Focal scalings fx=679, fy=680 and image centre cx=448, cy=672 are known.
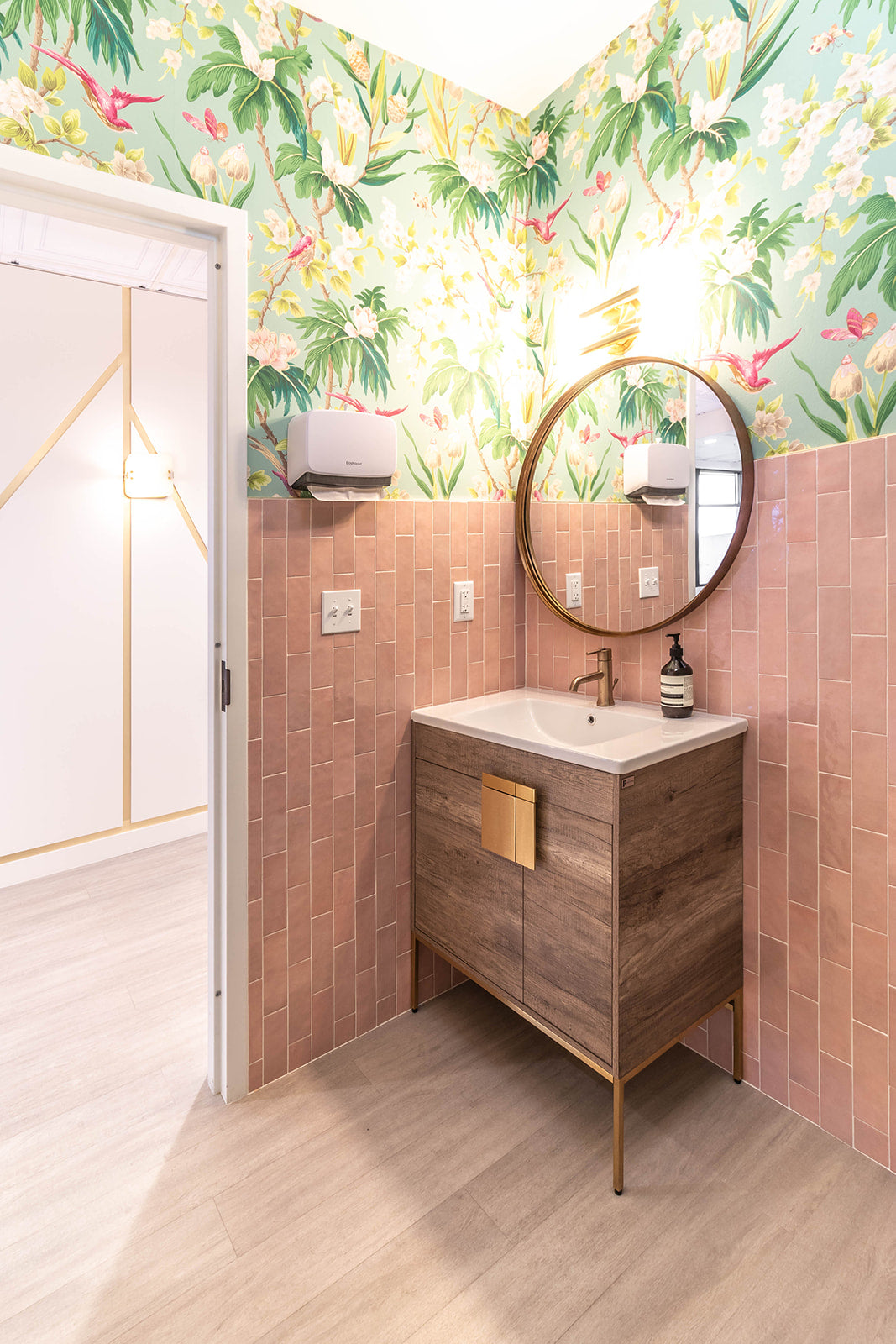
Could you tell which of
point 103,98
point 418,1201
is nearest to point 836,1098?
point 418,1201

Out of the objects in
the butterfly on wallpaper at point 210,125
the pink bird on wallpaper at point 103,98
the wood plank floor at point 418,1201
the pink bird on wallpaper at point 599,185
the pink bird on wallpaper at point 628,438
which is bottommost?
the wood plank floor at point 418,1201

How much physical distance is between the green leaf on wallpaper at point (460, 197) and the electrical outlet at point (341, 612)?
1.13 meters

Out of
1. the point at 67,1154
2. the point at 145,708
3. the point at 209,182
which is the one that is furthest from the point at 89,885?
the point at 209,182

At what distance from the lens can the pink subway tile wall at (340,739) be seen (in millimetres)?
1690

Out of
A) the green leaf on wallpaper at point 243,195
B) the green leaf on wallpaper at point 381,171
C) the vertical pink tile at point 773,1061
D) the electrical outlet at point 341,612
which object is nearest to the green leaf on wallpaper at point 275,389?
the green leaf on wallpaper at point 243,195

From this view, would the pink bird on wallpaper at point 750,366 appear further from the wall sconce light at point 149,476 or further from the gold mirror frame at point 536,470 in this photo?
the wall sconce light at point 149,476

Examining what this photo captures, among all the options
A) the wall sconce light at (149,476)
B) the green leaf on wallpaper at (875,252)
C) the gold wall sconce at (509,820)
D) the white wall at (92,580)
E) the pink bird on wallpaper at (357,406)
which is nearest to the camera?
the green leaf on wallpaper at (875,252)

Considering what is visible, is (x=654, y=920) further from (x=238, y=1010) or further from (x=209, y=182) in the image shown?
(x=209, y=182)

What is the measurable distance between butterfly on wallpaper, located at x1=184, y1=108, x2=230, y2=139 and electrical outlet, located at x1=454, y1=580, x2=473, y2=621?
120cm

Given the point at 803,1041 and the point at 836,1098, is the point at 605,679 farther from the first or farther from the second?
the point at 836,1098

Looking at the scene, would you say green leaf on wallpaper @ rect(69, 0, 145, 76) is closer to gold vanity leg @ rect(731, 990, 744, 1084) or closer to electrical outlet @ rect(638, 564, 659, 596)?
electrical outlet @ rect(638, 564, 659, 596)

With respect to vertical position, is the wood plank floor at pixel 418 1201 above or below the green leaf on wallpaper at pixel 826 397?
below

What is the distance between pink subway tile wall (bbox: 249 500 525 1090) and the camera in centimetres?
169

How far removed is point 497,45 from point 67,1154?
2.94 metres
